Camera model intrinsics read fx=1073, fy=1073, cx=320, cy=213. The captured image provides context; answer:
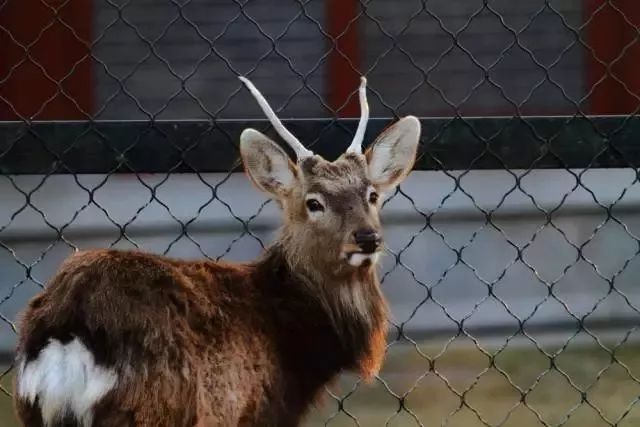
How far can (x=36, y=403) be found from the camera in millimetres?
2549

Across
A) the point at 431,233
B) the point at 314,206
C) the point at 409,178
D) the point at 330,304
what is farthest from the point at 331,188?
the point at 431,233

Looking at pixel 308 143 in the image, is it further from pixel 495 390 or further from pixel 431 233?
pixel 495 390

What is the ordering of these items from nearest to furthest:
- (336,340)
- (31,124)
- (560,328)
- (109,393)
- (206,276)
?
(109,393), (206,276), (336,340), (31,124), (560,328)

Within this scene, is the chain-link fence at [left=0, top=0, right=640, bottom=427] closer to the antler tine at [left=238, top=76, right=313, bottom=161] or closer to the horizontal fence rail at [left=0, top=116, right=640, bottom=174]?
the horizontal fence rail at [left=0, top=116, right=640, bottom=174]

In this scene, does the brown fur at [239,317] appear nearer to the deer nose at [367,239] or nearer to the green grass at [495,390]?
the deer nose at [367,239]

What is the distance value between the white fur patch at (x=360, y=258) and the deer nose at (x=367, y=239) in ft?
0.06

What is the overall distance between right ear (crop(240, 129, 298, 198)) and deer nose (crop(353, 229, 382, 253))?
1.08 ft

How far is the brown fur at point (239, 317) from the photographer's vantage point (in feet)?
8.46

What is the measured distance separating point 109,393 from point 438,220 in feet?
10.6

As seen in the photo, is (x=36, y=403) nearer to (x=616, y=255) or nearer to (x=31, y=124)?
(x=31, y=124)

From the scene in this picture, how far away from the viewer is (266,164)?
3.24 meters

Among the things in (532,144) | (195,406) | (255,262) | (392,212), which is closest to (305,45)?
(392,212)

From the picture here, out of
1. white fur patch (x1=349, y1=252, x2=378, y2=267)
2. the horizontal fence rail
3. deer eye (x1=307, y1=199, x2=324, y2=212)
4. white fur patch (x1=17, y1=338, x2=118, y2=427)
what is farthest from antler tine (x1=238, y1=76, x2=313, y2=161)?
white fur patch (x1=17, y1=338, x2=118, y2=427)

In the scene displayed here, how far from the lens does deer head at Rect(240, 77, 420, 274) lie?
3.10 meters
